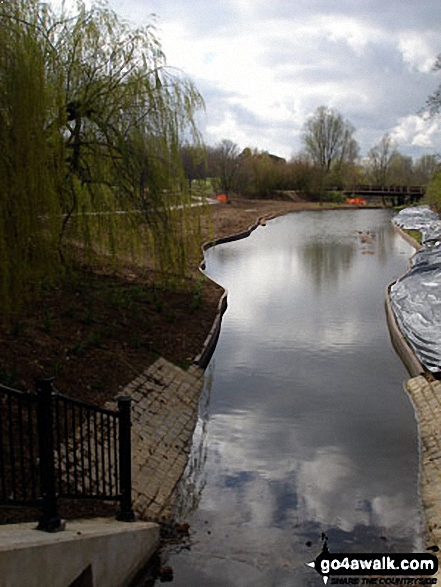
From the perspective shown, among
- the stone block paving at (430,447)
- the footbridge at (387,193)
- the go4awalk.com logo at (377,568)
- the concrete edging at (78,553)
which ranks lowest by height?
the go4awalk.com logo at (377,568)

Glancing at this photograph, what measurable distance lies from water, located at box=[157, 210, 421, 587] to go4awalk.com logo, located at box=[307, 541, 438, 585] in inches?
6.1

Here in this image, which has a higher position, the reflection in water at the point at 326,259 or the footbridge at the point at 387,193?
the footbridge at the point at 387,193

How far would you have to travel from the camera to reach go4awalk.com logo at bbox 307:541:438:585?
18.4 feet

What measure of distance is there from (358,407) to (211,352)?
4.00 meters

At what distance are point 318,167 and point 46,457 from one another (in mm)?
67119

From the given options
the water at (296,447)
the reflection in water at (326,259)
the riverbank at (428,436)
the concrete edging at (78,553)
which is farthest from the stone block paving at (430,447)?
the reflection in water at (326,259)

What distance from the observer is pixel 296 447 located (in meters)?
8.76

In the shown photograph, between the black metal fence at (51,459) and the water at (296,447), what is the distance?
1.07m

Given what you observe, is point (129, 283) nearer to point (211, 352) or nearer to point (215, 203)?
point (211, 352)

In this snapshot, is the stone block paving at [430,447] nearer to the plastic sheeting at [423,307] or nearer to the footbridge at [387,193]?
the plastic sheeting at [423,307]

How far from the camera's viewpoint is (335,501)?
23.8ft

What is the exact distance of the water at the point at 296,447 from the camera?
20.5ft

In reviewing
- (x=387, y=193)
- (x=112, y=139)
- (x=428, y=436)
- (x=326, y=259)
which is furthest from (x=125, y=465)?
(x=387, y=193)

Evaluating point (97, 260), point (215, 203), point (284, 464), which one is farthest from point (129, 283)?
point (215, 203)
